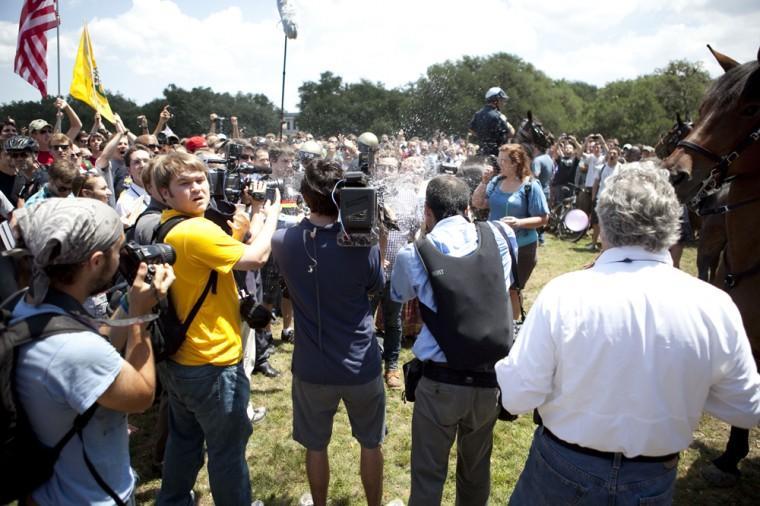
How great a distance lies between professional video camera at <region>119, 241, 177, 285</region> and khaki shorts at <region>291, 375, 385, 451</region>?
46.5 inches

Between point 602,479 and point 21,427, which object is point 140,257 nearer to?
point 21,427

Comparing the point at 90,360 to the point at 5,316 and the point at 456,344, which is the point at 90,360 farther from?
the point at 456,344

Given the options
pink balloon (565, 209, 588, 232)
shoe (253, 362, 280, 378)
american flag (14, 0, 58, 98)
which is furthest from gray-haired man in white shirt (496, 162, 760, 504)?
american flag (14, 0, 58, 98)

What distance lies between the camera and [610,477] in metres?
1.75

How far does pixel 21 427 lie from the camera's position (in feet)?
4.98

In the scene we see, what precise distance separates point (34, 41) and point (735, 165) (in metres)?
10.3

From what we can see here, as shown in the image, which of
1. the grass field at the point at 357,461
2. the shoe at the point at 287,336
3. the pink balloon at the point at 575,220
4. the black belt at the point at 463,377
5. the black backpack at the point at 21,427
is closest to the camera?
the black backpack at the point at 21,427

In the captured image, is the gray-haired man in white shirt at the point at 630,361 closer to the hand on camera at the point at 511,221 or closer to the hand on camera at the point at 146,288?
the hand on camera at the point at 146,288

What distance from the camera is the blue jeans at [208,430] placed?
102 inches

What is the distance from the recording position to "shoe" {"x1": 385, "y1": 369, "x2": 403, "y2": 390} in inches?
202

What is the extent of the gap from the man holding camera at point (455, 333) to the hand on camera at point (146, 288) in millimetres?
1212

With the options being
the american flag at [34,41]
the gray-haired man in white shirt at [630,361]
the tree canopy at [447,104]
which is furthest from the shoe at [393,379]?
the tree canopy at [447,104]

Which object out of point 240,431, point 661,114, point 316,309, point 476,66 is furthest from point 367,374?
point 476,66

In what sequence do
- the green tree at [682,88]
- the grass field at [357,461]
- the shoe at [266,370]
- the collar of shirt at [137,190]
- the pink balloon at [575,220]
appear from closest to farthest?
the grass field at [357,461] → the pink balloon at [575,220] → the collar of shirt at [137,190] → the shoe at [266,370] → the green tree at [682,88]
